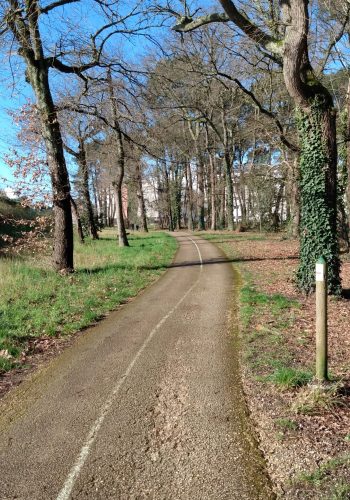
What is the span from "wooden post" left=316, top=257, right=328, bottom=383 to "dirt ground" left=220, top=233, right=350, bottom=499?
0.21m

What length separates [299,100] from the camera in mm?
9320

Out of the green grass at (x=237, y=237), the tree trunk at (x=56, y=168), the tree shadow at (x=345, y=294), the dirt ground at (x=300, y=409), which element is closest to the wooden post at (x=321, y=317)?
the dirt ground at (x=300, y=409)

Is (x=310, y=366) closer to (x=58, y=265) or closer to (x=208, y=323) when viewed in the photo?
(x=208, y=323)

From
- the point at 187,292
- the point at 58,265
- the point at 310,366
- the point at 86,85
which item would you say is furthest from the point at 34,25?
the point at 310,366

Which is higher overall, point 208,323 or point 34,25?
point 34,25

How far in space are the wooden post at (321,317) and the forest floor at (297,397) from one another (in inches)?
8.5

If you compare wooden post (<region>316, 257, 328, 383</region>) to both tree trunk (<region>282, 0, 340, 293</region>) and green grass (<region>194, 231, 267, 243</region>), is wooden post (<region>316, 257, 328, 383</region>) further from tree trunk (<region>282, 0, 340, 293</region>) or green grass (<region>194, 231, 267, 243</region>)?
green grass (<region>194, 231, 267, 243</region>)

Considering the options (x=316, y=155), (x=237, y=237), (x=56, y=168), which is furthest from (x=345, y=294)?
(x=237, y=237)

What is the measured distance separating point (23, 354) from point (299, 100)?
26.4 feet

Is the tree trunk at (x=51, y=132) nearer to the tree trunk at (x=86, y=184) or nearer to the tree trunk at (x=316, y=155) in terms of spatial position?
the tree trunk at (x=316, y=155)

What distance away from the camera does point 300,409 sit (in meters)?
4.25

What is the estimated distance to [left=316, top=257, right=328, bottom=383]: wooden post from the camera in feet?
13.8

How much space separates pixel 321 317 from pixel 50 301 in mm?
7350

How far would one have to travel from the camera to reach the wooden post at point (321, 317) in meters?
4.21
